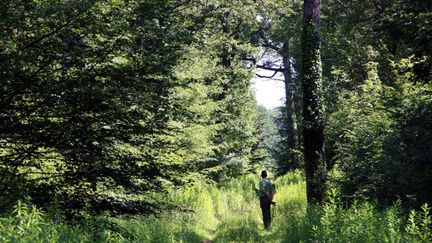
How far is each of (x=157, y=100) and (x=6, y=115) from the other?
2419 mm

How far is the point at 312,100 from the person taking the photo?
11500 millimetres

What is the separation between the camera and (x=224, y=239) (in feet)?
36.7

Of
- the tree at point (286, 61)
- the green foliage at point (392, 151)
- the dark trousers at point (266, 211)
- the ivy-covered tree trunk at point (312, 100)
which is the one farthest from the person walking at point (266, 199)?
the tree at point (286, 61)

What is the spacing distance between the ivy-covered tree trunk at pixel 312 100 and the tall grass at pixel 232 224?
4.00 ft

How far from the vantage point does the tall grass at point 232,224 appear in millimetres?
4738

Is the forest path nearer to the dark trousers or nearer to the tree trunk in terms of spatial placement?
the dark trousers

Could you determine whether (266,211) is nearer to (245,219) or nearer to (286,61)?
(245,219)

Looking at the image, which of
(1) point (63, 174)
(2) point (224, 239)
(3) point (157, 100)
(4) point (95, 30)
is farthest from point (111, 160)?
(2) point (224, 239)

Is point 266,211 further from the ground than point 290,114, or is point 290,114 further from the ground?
point 290,114

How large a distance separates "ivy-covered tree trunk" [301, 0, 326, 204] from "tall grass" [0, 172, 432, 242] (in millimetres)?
1218

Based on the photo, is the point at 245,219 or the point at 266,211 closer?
the point at 266,211

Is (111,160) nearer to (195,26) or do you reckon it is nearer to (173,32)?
(173,32)

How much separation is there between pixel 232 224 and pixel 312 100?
4.66 meters

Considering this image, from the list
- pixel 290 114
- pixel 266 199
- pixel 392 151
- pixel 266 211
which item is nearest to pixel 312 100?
pixel 392 151
